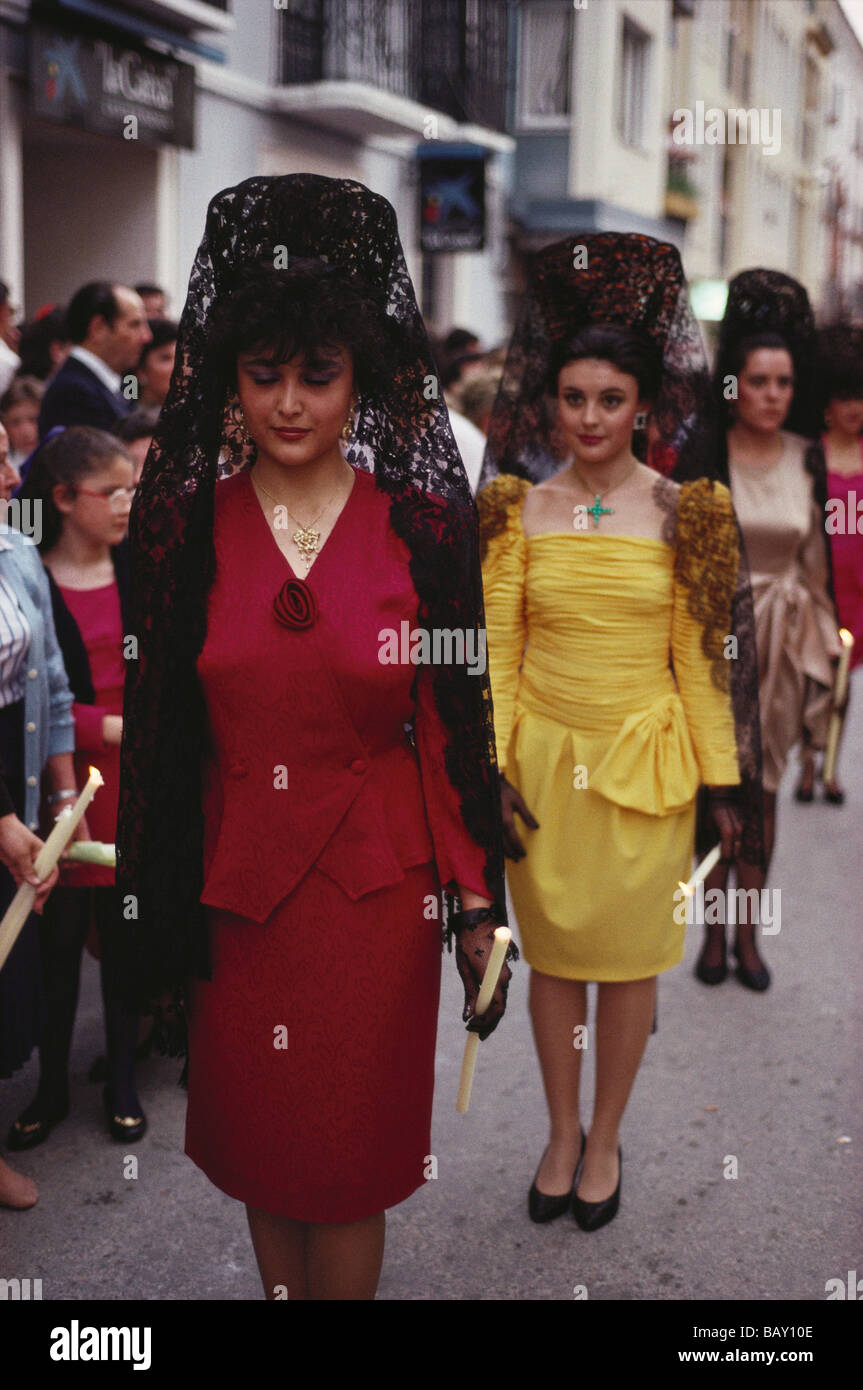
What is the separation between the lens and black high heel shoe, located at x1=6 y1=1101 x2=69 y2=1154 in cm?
365

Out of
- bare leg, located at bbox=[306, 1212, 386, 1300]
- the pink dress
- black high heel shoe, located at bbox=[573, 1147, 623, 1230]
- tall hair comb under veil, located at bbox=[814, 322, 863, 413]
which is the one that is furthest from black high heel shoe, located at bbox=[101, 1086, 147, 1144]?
tall hair comb under veil, located at bbox=[814, 322, 863, 413]

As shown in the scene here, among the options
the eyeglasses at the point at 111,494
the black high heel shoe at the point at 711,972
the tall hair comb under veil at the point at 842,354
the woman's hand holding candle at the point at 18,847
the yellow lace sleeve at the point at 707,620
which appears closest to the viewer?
the woman's hand holding candle at the point at 18,847

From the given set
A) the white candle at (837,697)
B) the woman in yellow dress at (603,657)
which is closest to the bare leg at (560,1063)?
the woman in yellow dress at (603,657)

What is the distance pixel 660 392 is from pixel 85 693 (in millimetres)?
1688

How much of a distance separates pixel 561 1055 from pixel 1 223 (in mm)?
7884

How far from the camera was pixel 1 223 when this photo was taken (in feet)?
30.9

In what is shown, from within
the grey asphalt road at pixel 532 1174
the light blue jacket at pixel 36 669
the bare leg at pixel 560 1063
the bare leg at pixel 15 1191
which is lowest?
the grey asphalt road at pixel 532 1174

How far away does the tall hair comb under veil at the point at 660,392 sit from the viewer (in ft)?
10.7

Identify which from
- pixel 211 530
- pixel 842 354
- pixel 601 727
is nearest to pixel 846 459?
pixel 842 354

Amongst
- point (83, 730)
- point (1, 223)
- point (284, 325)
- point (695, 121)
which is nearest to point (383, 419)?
point (284, 325)

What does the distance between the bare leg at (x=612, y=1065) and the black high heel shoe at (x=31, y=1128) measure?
4.61 feet

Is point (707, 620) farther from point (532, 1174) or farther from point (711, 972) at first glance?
point (711, 972)

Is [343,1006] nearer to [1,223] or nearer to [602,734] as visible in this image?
[602,734]

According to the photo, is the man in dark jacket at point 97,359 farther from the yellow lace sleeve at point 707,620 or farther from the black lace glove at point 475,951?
the black lace glove at point 475,951
